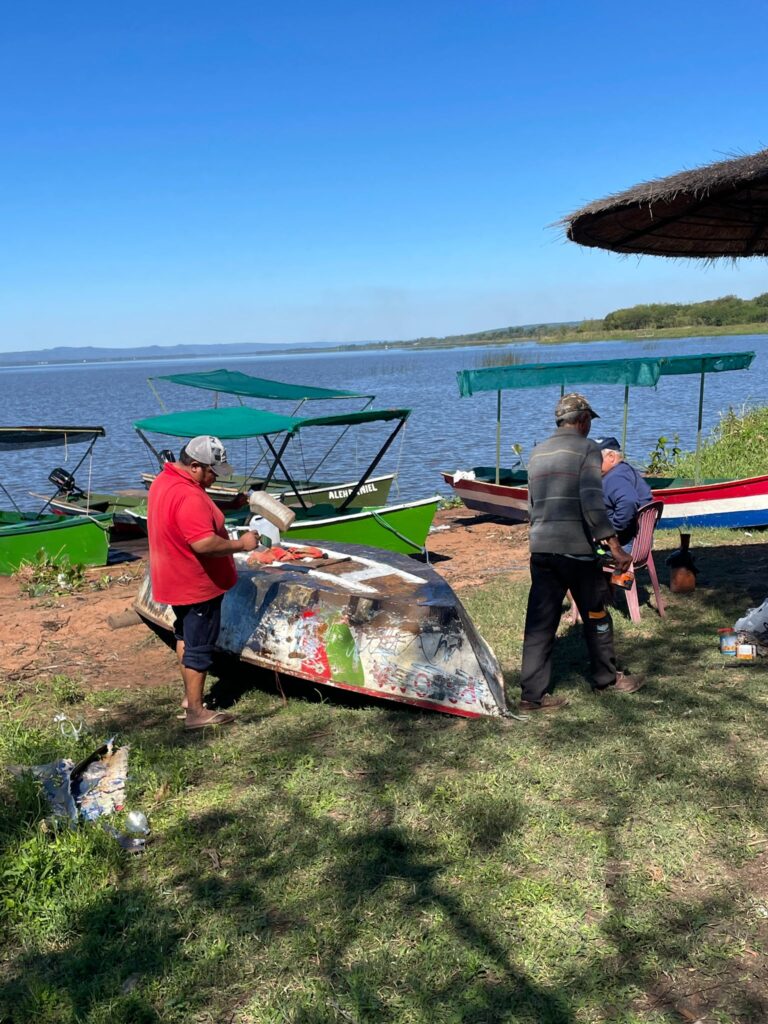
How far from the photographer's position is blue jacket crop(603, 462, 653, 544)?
7312 mm

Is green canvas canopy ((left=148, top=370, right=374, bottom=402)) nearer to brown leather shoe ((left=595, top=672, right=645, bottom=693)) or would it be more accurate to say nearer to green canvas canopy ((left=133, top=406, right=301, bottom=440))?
green canvas canopy ((left=133, top=406, right=301, bottom=440))

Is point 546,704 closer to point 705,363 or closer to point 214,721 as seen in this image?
point 214,721

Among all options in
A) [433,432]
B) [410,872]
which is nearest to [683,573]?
[410,872]

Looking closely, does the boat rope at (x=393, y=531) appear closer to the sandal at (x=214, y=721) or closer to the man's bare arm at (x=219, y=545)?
the sandal at (x=214, y=721)

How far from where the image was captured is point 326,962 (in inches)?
126

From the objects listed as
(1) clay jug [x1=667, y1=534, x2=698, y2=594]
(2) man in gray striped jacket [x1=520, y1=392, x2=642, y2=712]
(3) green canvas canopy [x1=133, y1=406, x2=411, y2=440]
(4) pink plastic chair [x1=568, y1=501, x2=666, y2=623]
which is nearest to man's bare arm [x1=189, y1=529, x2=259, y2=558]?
(2) man in gray striped jacket [x1=520, y1=392, x2=642, y2=712]

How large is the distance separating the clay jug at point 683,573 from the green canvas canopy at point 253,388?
21.4 ft

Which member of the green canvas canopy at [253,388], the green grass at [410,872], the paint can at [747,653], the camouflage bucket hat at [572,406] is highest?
the camouflage bucket hat at [572,406]

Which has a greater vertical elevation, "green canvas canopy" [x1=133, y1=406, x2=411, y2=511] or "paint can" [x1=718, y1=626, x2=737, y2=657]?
"green canvas canopy" [x1=133, y1=406, x2=411, y2=511]

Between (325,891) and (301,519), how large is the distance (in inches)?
351

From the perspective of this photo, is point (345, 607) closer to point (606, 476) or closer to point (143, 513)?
point (606, 476)

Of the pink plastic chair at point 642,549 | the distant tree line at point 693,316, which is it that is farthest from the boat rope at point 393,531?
the distant tree line at point 693,316

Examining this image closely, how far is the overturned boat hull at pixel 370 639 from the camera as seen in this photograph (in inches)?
212

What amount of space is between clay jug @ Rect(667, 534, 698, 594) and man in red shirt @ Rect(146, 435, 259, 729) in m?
4.46
